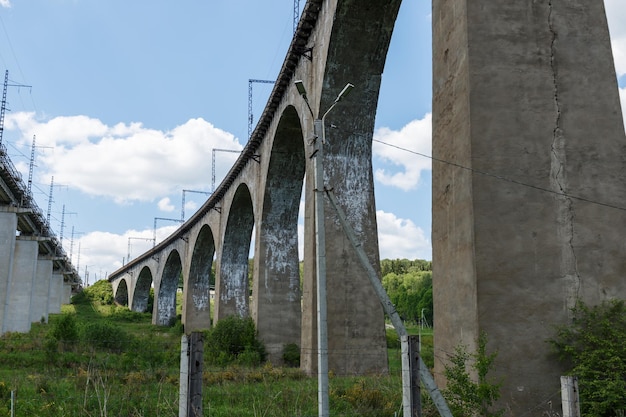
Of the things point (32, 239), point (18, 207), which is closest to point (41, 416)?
point (18, 207)

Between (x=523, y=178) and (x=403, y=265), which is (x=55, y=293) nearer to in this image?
(x=403, y=265)

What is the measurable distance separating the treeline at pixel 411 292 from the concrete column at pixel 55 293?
30.8 m

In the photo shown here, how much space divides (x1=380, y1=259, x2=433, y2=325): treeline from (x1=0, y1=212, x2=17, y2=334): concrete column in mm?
27385

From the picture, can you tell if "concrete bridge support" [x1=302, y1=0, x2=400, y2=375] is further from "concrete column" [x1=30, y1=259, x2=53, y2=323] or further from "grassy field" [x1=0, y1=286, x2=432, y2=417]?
"concrete column" [x1=30, y1=259, x2=53, y2=323]

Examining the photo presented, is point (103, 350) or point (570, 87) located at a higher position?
point (570, 87)

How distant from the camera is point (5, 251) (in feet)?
92.4

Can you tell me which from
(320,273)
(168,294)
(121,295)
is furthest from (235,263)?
(121,295)

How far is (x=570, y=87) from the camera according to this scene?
916 cm

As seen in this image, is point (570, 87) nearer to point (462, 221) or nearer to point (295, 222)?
point (462, 221)

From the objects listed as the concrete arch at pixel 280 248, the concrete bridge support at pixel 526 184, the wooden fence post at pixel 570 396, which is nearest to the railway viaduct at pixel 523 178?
the concrete bridge support at pixel 526 184

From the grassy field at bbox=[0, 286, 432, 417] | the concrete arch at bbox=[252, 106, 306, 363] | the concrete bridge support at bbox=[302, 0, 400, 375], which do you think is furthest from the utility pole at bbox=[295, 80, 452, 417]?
the concrete arch at bbox=[252, 106, 306, 363]

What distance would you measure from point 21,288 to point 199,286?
38.9 feet

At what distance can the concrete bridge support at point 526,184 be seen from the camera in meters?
8.31

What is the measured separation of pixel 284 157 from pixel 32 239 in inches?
799
